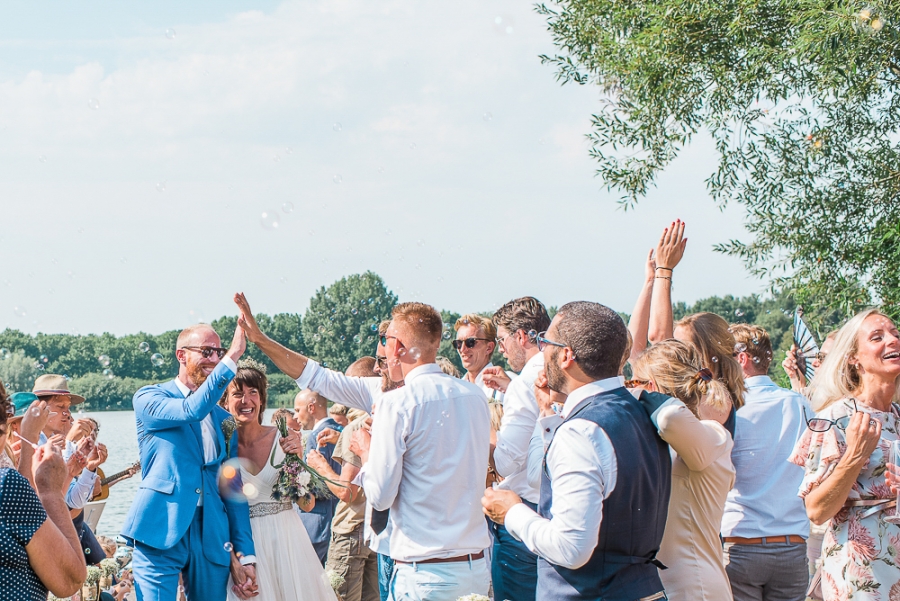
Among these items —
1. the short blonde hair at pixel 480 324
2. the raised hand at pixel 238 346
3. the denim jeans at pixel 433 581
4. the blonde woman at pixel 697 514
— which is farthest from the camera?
the short blonde hair at pixel 480 324

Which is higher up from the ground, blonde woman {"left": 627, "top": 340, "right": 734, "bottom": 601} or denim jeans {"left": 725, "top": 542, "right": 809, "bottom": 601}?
blonde woman {"left": 627, "top": 340, "right": 734, "bottom": 601}

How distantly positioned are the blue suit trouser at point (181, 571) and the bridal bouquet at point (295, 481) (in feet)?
1.83

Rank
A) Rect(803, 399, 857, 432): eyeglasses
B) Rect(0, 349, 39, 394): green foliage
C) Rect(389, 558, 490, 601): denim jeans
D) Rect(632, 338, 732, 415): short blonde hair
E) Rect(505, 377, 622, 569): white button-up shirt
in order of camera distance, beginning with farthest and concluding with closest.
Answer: Rect(0, 349, 39, 394): green foliage
Rect(389, 558, 490, 601): denim jeans
Rect(803, 399, 857, 432): eyeglasses
Rect(632, 338, 732, 415): short blonde hair
Rect(505, 377, 622, 569): white button-up shirt

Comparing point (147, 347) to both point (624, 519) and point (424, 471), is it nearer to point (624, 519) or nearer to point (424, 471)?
point (424, 471)

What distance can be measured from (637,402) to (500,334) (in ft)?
6.81

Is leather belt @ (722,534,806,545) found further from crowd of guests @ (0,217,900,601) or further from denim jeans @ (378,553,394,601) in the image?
denim jeans @ (378,553,394,601)

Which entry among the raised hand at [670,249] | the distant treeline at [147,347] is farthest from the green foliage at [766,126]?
the raised hand at [670,249]

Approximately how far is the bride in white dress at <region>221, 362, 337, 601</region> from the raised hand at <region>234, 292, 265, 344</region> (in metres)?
0.85

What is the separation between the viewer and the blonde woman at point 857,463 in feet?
12.6

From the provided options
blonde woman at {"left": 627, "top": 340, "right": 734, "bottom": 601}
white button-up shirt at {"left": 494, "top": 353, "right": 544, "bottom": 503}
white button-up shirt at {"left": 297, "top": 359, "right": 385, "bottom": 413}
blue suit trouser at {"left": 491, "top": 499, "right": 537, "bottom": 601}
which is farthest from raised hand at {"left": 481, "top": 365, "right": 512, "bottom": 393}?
blonde woman at {"left": 627, "top": 340, "right": 734, "bottom": 601}

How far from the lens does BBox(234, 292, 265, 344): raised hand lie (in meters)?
5.00

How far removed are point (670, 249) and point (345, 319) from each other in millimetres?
7098

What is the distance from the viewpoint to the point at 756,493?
15.4 feet

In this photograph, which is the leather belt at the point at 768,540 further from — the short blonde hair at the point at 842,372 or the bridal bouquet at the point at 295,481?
the bridal bouquet at the point at 295,481
